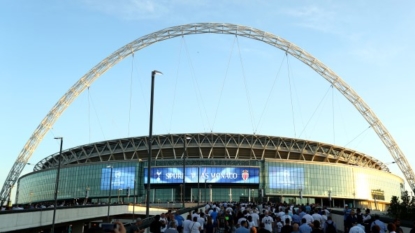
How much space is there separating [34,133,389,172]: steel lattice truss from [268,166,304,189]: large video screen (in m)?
3.55

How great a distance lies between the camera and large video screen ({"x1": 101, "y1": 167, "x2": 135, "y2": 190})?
367 ft

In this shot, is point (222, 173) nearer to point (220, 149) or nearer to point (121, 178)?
point (220, 149)

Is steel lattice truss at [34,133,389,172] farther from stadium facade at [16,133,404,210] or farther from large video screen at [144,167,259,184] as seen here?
large video screen at [144,167,259,184]

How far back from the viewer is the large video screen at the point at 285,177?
111 metres

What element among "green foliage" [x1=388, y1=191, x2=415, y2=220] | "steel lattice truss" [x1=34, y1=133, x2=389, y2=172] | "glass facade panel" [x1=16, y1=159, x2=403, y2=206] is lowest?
"green foliage" [x1=388, y1=191, x2=415, y2=220]

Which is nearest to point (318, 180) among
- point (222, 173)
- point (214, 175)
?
point (222, 173)

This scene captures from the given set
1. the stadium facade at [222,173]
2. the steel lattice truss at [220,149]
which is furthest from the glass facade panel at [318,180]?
the steel lattice truss at [220,149]

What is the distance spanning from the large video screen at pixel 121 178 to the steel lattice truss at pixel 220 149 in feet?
12.1

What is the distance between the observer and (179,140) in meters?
115

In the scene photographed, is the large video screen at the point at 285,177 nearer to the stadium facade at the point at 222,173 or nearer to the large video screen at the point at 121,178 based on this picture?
the stadium facade at the point at 222,173

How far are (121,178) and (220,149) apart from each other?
1079 inches

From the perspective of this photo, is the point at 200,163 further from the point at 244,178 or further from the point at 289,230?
the point at 289,230

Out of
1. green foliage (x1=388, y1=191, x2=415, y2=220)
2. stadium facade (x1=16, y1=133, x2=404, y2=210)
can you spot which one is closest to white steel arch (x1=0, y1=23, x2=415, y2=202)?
stadium facade (x1=16, y1=133, x2=404, y2=210)

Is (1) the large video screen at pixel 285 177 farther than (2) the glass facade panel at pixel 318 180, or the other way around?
(2) the glass facade panel at pixel 318 180
